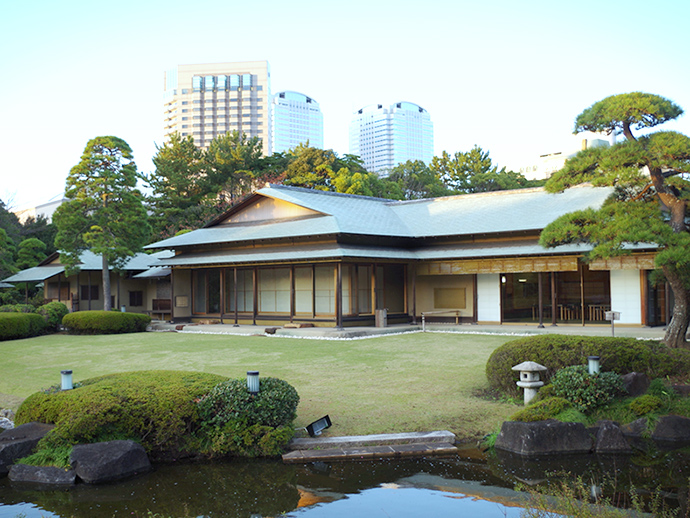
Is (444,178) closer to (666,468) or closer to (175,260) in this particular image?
(175,260)

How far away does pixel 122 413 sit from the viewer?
295 inches

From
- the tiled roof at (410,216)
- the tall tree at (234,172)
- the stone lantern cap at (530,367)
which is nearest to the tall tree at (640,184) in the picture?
the stone lantern cap at (530,367)

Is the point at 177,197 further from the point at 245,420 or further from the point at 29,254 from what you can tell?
the point at 245,420

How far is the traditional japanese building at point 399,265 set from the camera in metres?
21.8

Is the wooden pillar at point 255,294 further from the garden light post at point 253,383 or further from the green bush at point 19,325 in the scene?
the garden light post at point 253,383

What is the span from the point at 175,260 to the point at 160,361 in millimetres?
13279

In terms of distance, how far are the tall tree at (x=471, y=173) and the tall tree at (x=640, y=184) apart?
39638 millimetres

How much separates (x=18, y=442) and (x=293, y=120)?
175m

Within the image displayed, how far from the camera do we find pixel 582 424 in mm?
7859

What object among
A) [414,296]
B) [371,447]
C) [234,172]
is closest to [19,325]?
[414,296]

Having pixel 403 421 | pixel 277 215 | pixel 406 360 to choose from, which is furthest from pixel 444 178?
pixel 403 421

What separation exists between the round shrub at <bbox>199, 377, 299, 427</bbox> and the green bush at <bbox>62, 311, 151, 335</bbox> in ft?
61.0

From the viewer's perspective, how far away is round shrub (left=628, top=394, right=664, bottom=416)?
836 centimetres

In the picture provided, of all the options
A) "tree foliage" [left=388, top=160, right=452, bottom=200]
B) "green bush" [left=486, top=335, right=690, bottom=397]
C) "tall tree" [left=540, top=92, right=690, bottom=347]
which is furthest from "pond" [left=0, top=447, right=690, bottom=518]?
"tree foliage" [left=388, top=160, right=452, bottom=200]
